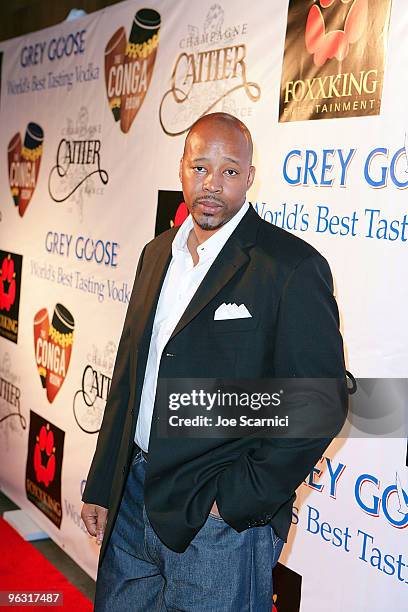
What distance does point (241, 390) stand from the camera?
175 cm

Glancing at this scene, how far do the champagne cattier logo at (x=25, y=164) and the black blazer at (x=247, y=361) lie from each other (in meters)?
2.59

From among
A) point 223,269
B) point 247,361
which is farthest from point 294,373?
point 223,269

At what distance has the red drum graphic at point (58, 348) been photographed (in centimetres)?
387

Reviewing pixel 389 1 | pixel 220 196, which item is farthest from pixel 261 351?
pixel 389 1

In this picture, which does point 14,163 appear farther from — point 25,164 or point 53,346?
point 53,346

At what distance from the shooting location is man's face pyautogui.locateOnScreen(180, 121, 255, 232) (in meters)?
1.84

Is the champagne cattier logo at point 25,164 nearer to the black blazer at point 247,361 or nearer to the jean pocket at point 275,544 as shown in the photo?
the black blazer at point 247,361

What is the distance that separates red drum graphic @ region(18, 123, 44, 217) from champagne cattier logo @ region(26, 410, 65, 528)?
1.15 metres

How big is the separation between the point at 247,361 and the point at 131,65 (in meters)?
2.06

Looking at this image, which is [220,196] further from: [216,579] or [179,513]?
[216,579]

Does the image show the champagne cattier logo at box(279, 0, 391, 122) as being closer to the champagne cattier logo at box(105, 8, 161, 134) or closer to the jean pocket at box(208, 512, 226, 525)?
the champagne cattier logo at box(105, 8, 161, 134)

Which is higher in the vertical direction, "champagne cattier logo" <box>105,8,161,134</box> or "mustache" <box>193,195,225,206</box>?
"champagne cattier logo" <box>105,8,161,134</box>

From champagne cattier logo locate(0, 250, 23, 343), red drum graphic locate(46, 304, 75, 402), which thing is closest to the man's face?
red drum graphic locate(46, 304, 75, 402)

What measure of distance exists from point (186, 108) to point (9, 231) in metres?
1.86
